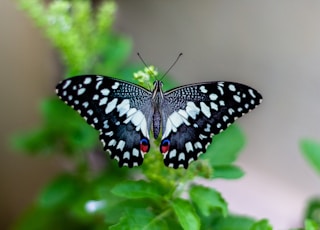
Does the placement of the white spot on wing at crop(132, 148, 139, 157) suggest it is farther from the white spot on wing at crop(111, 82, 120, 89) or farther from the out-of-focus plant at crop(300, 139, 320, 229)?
the out-of-focus plant at crop(300, 139, 320, 229)

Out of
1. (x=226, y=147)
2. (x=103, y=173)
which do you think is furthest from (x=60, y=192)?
(x=226, y=147)

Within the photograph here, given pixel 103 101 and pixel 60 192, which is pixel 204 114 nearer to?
pixel 103 101

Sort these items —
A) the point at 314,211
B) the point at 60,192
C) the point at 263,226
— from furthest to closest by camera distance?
the point at 60,192
the point at 314,211
the point at 263,226

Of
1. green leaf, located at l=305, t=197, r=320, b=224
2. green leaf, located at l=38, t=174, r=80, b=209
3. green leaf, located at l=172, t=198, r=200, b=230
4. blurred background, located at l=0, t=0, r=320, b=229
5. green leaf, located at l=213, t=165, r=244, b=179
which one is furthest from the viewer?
blurred background, located at l=0, t=0, r=320, b=229

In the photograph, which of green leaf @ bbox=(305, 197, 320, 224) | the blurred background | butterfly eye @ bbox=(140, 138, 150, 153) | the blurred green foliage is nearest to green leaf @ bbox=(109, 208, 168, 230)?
the blurred green foliage

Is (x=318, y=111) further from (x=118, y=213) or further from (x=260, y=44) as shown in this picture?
(x=118, y=213)
